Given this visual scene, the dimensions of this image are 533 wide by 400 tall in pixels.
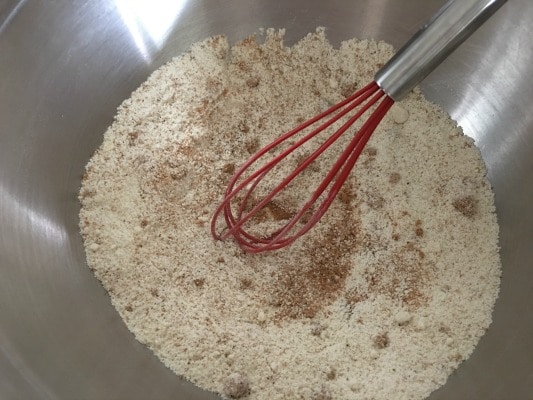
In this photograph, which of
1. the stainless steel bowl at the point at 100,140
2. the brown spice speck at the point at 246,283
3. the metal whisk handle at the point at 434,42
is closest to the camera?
the metal whisk handle at the point at 434,42

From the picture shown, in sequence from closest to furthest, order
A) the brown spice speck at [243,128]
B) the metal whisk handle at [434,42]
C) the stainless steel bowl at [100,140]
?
the metal whisk handle at [434,42] < the stainless steel bowl at [100,140] < the brown spice speck at [243,128]

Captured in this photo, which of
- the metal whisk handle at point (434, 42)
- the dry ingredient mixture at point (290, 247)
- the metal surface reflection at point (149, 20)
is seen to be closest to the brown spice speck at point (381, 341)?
the dry ingredient mixture at point (290, 247)

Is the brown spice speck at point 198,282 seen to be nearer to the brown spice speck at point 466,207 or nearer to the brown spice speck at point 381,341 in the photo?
the brown spice speck at point 381,341

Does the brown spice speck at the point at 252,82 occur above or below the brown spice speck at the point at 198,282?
above

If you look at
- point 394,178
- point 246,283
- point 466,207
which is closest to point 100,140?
point 246,283

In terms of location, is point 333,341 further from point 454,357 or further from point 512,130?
point 512,130

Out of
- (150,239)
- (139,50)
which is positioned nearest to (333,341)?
(150,239)

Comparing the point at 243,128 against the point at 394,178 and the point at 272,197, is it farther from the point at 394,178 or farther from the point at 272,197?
the point at 394,178
